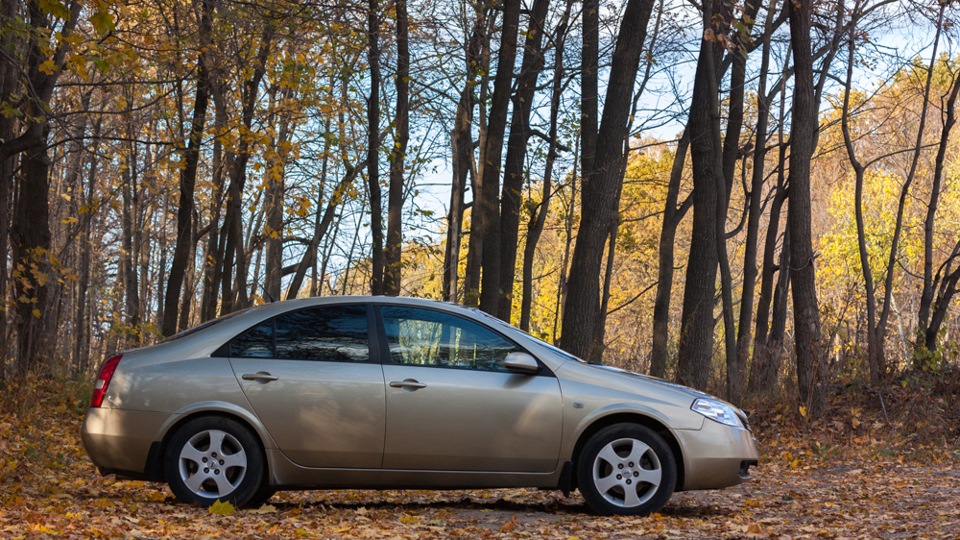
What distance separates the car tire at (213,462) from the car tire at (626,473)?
7.88 ft

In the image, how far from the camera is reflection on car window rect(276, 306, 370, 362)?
8.06m

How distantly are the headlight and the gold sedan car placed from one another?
0.02 meters

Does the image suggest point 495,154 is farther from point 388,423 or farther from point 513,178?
point 388,423

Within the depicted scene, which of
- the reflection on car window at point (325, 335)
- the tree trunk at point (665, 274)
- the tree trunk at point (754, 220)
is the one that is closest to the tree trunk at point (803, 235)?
the tree trunk at point (754, 220)

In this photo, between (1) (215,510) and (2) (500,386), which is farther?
(2) (500,386)

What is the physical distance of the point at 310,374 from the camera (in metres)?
7.95

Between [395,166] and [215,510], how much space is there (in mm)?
14458

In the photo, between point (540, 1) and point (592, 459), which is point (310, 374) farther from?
point (540, 1)

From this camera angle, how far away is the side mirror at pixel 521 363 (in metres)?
7.82

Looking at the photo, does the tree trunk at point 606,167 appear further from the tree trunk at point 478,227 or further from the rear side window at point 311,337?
the rear side window at point 311,337

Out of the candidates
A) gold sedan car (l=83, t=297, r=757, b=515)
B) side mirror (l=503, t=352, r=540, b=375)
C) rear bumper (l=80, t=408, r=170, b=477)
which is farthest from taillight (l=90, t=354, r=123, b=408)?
side mirror (l=503, t=352, r=540, b=375)

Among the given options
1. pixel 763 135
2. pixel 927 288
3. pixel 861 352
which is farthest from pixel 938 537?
pixel 763 135

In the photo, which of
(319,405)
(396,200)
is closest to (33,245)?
(396,200)

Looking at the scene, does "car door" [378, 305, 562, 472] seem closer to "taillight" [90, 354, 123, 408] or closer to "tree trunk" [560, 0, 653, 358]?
"taillight" [90, 354, 123, 408]
